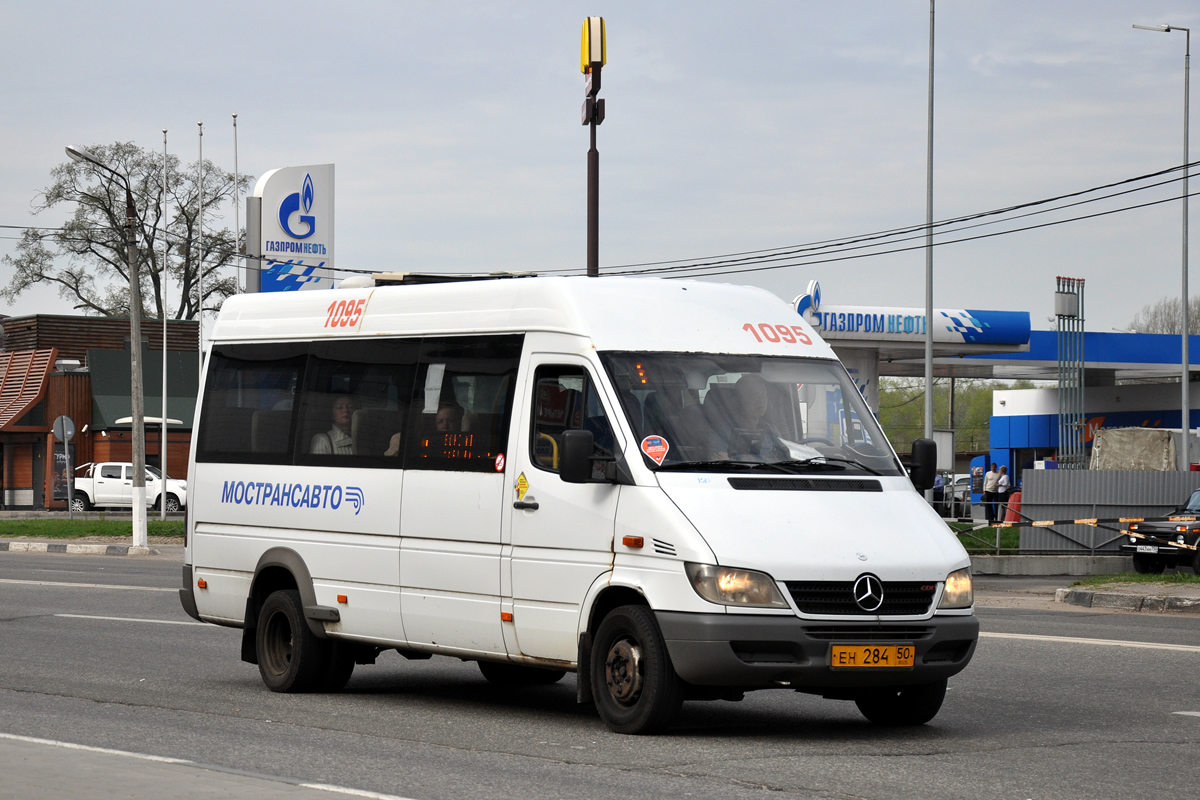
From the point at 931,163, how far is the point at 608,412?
26.6 m

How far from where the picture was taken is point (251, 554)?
11164mm

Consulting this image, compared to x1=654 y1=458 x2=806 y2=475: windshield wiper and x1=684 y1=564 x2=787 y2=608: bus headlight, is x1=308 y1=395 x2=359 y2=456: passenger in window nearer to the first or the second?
x1=654 y1=458 x2=806 y2=475: windshield wiper

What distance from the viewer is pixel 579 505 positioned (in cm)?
882

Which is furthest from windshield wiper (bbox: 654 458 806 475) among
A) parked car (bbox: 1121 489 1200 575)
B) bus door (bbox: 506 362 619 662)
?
parked car (bbox: 1121 489 1200 575)

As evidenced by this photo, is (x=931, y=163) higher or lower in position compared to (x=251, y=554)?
higher

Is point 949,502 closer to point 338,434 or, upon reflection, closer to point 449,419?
point 338,434

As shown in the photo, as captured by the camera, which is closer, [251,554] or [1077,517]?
[251,554]

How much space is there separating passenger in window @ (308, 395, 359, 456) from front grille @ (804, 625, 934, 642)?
383 cm

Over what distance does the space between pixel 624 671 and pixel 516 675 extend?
2887mm

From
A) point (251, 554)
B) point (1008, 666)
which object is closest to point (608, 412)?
point (251, 554)

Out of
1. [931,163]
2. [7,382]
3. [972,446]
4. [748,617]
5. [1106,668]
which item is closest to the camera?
[748,617]

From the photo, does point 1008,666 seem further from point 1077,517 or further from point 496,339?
point 1077,517

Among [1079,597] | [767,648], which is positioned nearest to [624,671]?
[767,648]

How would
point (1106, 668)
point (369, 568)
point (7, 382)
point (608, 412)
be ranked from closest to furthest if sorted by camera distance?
1. point (608, 412)
2. point (369, 568)
3. point (1106, 668)
4. point (7, 382)
